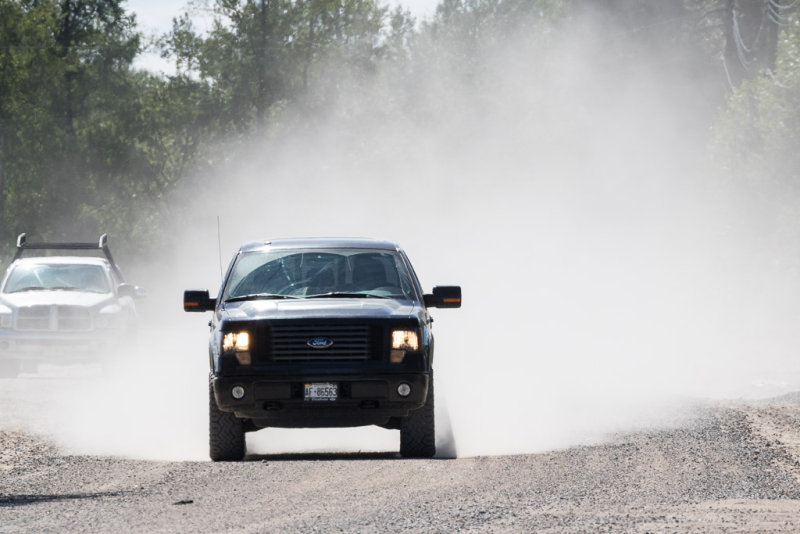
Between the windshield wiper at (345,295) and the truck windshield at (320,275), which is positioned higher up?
the truck windshield at (320,275)

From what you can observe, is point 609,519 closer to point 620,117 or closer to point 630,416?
point 630,416

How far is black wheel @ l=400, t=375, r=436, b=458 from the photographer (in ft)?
43.1

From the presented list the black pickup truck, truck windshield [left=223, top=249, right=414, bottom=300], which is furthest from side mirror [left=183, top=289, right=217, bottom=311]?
the black pickup truck

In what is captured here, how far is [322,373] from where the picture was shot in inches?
496

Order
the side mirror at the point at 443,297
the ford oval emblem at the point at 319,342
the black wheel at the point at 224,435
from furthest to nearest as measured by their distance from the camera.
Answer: the side mirror at the point at 443,297 < the black wheel at the point at 224,435 < the ford oval emblem at the point at 319,342

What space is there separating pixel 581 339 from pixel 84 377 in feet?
47.1

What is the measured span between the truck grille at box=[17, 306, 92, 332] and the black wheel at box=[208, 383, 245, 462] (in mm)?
11522

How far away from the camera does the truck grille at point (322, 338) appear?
12695 mm

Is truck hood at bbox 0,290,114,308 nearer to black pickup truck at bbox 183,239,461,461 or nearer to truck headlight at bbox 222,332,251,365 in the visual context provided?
black pickup truck at bbox 183,239,461,461

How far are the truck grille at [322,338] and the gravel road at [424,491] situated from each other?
3.10 ft

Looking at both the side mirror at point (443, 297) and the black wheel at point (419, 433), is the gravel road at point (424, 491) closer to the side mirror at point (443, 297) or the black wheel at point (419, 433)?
the black wheel at point (419, 433)

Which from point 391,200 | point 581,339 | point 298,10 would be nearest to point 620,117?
point 391,200

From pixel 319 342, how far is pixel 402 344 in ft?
2.22

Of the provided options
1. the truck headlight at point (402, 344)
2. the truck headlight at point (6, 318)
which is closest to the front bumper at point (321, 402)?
the truck headlight at point (402, 344)
